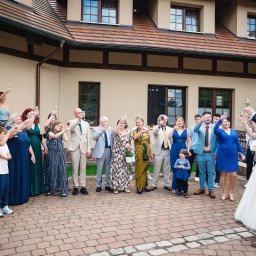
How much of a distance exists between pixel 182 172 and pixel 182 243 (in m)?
2.68

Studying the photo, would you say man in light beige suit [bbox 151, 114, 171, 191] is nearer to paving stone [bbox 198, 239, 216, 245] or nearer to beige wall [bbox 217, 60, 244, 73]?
paving stone [bbox 198, 239, 216, 245]

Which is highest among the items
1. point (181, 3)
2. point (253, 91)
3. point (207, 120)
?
point (181, 3)

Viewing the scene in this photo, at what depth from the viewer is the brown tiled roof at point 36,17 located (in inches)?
323

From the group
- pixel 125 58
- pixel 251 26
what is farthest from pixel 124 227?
pixel 251 26

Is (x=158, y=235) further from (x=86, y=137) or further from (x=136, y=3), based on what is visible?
(x=136, y=3)

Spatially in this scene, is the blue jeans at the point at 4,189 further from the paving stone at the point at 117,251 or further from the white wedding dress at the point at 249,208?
the white wedding dress at the point at 249,208

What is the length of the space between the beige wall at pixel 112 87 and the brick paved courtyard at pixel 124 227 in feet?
14.5

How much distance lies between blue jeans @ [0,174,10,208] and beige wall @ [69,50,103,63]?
644 cm

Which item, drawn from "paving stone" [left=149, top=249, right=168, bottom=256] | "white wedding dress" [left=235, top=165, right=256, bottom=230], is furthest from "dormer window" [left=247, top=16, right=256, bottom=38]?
"paving stone" [left=149, top=249, right=168, bottom=256]

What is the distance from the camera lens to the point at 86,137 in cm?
717

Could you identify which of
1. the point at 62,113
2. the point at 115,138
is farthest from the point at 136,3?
the point at 115,138

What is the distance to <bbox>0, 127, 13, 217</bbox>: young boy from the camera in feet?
17.7

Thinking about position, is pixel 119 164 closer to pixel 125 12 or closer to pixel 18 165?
pixel 18 165

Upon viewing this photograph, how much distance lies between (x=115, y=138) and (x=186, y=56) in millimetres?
6227
